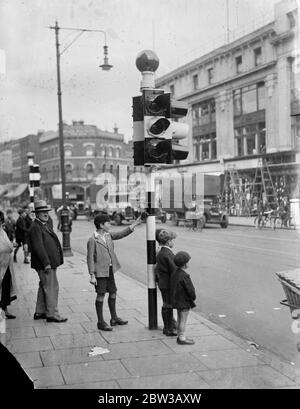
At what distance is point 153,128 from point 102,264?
177 cm

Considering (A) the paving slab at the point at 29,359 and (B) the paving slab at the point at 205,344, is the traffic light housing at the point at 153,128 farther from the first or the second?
(A) the paving slab at the point at 29,359

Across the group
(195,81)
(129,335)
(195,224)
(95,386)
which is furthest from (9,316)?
(195,224)

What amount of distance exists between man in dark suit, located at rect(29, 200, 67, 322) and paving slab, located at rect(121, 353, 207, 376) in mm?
2049

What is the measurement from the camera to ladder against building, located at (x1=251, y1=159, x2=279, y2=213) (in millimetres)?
10453

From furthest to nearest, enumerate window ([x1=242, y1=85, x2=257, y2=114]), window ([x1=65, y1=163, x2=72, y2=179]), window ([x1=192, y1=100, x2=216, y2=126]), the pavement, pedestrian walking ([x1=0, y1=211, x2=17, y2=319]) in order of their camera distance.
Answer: window ([x1=65, y1=163, x2=72, y2=179])
window ([x1=192, y1=100, x2=216, y2=126])
window ([x1=242, y1=85, x2=257, y2=114])
pedestrian walking ([x1=0, y1=211, x2=17, y2=319])
the pavement

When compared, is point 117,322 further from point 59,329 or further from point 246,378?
point 246,378

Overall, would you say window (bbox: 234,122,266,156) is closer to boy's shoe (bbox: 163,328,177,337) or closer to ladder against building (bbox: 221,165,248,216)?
ladder against building (bbox: 221,165,248,216)

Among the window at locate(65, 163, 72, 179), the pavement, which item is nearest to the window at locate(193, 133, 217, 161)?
the window at locate(65, 163, 72, 179)

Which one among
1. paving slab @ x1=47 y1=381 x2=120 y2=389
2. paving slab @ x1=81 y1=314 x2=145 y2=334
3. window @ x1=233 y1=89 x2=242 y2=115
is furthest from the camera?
window @ x1=233 y1=89 x2=242 y2=115

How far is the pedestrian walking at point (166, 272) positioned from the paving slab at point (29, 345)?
4.51 feet

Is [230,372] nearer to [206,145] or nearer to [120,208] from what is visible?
[206,145]

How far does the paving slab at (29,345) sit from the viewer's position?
5492mm

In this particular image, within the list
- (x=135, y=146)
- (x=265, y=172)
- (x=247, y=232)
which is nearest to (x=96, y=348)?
(x=135, y=146)
